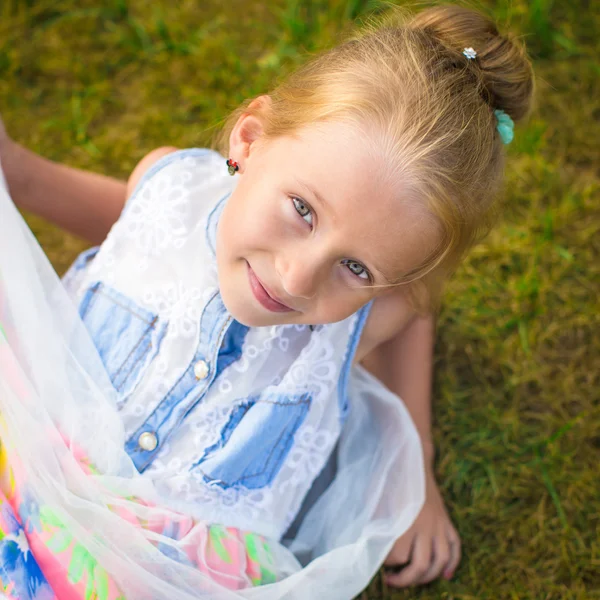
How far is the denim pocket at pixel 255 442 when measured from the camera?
1264 millimetres

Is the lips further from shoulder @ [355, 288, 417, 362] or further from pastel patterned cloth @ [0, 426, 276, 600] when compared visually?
pastel patterned cloth @ [0, 426, 276, 600]

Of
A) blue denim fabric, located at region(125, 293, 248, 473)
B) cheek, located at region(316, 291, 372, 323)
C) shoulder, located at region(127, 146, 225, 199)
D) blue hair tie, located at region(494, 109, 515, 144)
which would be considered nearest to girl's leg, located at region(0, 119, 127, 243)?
shoulder, located at region(127, 146, 225, 199)

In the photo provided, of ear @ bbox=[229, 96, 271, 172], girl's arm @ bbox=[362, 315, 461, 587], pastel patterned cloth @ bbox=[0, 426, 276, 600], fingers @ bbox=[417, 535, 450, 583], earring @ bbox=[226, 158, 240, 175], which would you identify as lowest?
fingers @ bbox=[417, 535, 450, 583]

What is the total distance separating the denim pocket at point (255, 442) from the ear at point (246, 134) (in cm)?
41

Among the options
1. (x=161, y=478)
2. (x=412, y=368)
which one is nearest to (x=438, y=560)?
(x=412, y=368)

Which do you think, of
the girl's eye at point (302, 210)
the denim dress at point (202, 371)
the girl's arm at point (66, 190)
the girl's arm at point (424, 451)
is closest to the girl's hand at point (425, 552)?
the girl's arm at point (424, 451)

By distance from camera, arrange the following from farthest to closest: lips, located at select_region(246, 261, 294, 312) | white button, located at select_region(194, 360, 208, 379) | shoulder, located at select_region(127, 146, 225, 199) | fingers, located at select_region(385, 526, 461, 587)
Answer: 1. fingers, located at select_region(385, 526, 461, 587)
2. shoulder, located at select_region(127, 146, 225, 199)
3. white button, located at select_region(194, 360, 208, 379)
4. lips, located at select_region(246, 261, 294, 312)

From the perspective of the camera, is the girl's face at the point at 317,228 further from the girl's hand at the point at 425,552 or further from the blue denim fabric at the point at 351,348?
the girl's hand at the point at 425,552

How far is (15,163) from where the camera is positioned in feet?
4.65

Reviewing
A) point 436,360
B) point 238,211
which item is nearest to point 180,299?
point 238,211

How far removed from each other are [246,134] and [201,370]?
0.39 meters

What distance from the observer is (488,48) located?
3.83ft

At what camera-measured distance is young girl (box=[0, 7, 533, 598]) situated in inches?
40.8

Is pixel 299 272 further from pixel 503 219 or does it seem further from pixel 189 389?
pixel 503 219
